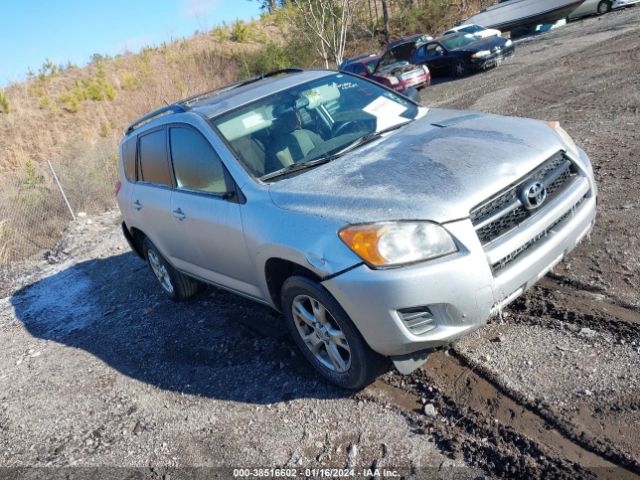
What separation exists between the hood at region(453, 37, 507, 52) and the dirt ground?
11710mm

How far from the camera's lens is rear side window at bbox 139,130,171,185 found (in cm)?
452

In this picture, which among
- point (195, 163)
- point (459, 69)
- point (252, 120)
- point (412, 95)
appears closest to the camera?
point (252, 120)

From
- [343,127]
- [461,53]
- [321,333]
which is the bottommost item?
[461,53]

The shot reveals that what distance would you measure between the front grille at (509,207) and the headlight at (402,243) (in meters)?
0.22

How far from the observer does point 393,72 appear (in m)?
16.6

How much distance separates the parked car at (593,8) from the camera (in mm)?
21734

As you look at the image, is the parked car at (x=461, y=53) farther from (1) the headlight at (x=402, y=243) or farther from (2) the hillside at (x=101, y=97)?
(1) the headlight at (x=402, y=243)

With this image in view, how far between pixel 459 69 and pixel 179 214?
1535 cm

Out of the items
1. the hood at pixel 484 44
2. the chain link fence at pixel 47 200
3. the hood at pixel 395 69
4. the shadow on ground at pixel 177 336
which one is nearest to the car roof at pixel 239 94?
the shadow on ground at pixel 177 336

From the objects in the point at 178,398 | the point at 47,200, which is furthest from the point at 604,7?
the point at 178,398

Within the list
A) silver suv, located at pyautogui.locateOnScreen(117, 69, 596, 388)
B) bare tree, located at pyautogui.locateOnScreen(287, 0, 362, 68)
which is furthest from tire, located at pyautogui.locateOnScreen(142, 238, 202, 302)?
bare tree, located at pyautogui.locateOnScreen(287, 0, 362, 68)

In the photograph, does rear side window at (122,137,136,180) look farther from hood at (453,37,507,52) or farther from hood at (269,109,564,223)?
hood at (453,37,507,52)

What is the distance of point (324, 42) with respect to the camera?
72.1 feet

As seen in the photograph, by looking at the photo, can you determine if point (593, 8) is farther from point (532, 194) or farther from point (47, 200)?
point (532, 194)
